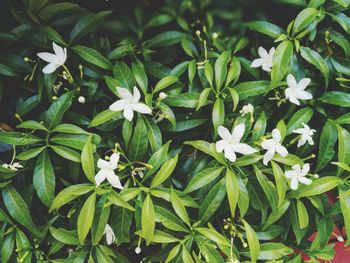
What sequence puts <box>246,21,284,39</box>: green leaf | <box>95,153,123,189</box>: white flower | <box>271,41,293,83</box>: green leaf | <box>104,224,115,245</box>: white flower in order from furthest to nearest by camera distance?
<box>246,21,284,39</box>: green leaf < <box>271,41,293,83</box>: green leaf < <box>104,224,115,245</box>: white flower < <box>95,153,123,189</box>: white flower

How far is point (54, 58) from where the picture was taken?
1.50m

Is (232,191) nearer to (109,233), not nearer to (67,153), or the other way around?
(109,233)

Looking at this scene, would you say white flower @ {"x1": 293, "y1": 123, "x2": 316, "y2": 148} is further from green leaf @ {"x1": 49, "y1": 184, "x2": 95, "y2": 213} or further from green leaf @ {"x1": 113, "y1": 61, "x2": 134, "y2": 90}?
green leaf @ {"x1": 49, "y1": 184, "x2": 95, "y2": 213}

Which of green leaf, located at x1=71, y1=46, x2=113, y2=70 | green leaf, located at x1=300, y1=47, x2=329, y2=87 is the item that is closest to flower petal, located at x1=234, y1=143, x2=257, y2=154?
green leaf, located at x1=300, y1=47, x2=329, y2=87

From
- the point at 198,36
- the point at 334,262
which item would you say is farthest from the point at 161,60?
the point at 334,262

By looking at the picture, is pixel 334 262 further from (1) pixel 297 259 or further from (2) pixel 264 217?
(2) pixel 264 217

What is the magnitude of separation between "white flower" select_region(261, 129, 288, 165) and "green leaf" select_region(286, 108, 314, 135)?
18 centimetres

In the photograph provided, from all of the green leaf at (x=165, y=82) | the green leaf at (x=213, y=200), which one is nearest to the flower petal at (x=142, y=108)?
the green leaf at (x=165, y=82)

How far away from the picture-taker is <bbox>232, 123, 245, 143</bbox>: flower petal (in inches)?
54.2

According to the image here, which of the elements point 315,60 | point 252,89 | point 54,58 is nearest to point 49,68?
point 54,58

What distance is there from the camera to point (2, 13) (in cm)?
171

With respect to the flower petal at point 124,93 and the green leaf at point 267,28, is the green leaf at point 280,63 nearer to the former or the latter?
the green leaf at point 267,28

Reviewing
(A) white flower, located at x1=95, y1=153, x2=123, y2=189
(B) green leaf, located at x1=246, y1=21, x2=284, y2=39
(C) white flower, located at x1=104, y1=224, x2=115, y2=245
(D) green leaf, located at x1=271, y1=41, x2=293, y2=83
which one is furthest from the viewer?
(B) green leaf, located at x1=246, y1=21, x2=284, y2=39

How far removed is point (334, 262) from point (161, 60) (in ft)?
3.67
